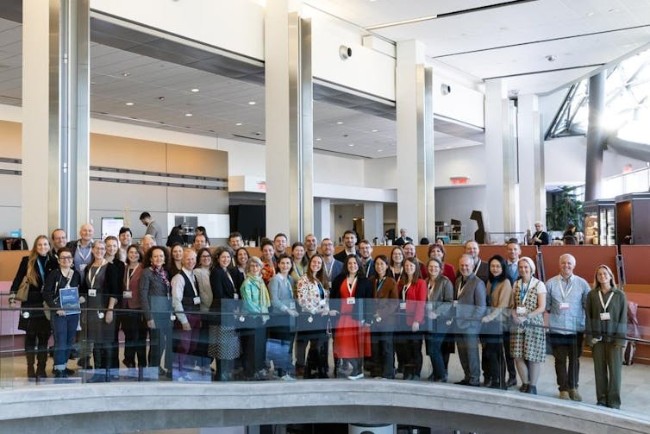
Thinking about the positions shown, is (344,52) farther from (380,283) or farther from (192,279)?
(192,279)

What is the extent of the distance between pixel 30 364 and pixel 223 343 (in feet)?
6.96

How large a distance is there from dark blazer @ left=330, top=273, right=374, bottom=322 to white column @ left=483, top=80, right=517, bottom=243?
626 inches

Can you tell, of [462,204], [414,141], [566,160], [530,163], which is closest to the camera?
[414,141]

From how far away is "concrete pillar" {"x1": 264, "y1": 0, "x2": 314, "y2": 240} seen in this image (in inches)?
548

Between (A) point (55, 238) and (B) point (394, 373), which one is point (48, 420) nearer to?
(A) point (55, 238)

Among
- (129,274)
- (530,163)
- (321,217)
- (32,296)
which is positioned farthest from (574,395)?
(321,217)

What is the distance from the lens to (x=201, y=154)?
25.3 metres

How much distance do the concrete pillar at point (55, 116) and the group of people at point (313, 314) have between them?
7.75ft

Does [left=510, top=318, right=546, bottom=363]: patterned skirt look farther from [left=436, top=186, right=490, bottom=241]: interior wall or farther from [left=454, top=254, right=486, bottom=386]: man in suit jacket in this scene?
[left=436, top=186, right=490, bottom=241]: interior wall

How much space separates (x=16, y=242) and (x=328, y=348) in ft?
25.7

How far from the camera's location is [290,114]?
553 inches

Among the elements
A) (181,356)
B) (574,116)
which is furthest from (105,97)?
(574,116)

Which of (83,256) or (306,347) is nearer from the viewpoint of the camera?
(83,256)

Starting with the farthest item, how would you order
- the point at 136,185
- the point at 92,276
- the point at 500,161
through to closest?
the point at 500,161, the point at 136,185, the point at 92,276
